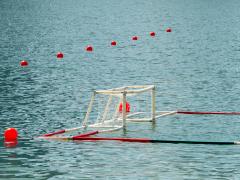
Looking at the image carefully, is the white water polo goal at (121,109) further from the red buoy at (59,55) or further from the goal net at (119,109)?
the red buoy at (59,55)

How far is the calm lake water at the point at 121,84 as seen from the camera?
1125 inches

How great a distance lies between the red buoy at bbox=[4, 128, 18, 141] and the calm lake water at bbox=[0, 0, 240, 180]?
558 mm

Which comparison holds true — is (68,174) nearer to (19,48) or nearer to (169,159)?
(169,159)

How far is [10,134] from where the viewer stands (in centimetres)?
3278

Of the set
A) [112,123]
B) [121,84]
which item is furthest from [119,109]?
[121,84]

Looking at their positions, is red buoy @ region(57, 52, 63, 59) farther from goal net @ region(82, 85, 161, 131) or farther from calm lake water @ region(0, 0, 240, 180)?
goal net @ region(82, 85, 161, 131)

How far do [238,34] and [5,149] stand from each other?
63.0 meters

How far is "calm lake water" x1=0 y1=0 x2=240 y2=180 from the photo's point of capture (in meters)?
28.6

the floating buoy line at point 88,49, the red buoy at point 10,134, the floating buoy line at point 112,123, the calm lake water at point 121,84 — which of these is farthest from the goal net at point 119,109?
the floating buoy line at point 88,49

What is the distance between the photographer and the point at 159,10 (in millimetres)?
152875

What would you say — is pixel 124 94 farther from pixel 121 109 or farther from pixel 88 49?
pixel 88 49

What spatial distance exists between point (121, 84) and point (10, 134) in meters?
18.4

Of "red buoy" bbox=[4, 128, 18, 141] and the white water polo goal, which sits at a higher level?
the white water polo goal

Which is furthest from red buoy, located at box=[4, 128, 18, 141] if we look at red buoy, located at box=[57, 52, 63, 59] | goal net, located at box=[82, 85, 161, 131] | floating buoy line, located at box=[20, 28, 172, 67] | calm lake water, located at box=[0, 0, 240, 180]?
red buoy, located at box=[57, 52, 63, 59]
